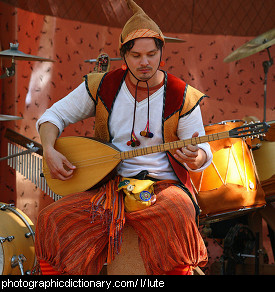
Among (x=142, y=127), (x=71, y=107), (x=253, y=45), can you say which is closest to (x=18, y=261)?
(x=71, y=107)

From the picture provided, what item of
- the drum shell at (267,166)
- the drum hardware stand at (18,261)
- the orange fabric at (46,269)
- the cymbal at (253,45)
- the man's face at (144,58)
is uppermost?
the cymbal at (253,45)

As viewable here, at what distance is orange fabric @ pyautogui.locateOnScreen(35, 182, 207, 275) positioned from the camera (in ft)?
8.14

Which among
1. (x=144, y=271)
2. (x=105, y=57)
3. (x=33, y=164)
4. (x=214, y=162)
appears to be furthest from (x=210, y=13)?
(x=144, y=271)

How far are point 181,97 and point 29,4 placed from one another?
7.17 ft

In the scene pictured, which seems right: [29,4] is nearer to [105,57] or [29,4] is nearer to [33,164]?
[105,57]

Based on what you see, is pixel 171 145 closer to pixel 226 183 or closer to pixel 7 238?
pixel 226 183

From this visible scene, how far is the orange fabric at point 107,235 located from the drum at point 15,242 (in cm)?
83

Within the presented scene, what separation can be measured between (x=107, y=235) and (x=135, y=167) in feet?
1.33

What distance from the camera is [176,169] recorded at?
275cm

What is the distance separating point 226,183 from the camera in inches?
138

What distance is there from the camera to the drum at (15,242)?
3.32 meters

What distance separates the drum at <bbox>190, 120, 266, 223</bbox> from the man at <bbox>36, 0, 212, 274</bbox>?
0.71 meters

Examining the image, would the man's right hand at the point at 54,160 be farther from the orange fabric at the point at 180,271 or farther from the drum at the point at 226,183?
the drum at the point at 226,183

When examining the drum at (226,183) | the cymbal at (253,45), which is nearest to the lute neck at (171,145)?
the drum at (226,183)
